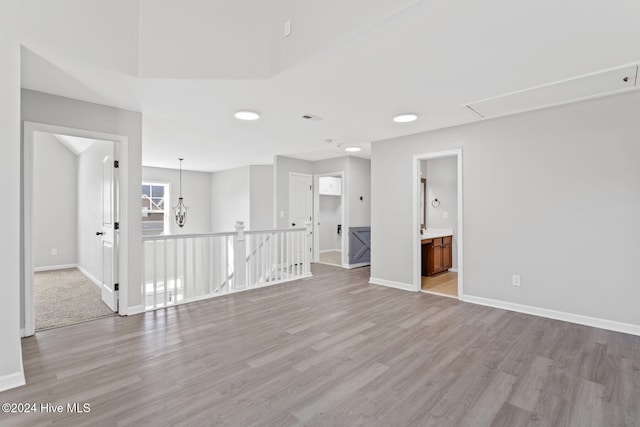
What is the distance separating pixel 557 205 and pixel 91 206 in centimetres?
705

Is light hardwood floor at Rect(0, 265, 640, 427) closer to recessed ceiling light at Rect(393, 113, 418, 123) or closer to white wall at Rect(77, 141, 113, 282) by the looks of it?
white wall at Rect(77, 141, 113, 282)

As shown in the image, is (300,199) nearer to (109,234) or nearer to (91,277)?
(109,234)

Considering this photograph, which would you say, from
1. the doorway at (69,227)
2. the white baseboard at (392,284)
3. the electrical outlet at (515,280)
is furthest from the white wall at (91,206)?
the electrical outlet at (515,280)

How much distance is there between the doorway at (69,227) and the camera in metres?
3.04

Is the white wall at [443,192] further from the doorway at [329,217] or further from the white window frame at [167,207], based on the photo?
the white window frame at [167,207]

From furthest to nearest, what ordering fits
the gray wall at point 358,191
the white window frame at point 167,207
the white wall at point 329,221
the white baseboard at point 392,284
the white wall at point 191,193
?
1. the white wall at point 329,221
2. the white window frame at point 167,207
3. the white wall at point 191,193
4. the gray wall at point 358,191
5. the white baseboard at point 392,284

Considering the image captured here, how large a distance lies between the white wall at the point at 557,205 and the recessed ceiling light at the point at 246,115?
2570mm

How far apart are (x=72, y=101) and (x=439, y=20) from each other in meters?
3.66

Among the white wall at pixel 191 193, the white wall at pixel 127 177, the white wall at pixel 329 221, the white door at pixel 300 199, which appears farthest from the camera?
the white wall at pixel 329 221

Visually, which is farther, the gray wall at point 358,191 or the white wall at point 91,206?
the gray wall at point 358,191

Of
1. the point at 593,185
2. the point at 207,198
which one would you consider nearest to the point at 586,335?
the point at 593,185

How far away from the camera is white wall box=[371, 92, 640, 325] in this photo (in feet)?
10.2

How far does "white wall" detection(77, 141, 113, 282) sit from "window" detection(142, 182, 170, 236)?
87.6 inches

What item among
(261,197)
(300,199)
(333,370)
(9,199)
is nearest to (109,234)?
(9,199)
